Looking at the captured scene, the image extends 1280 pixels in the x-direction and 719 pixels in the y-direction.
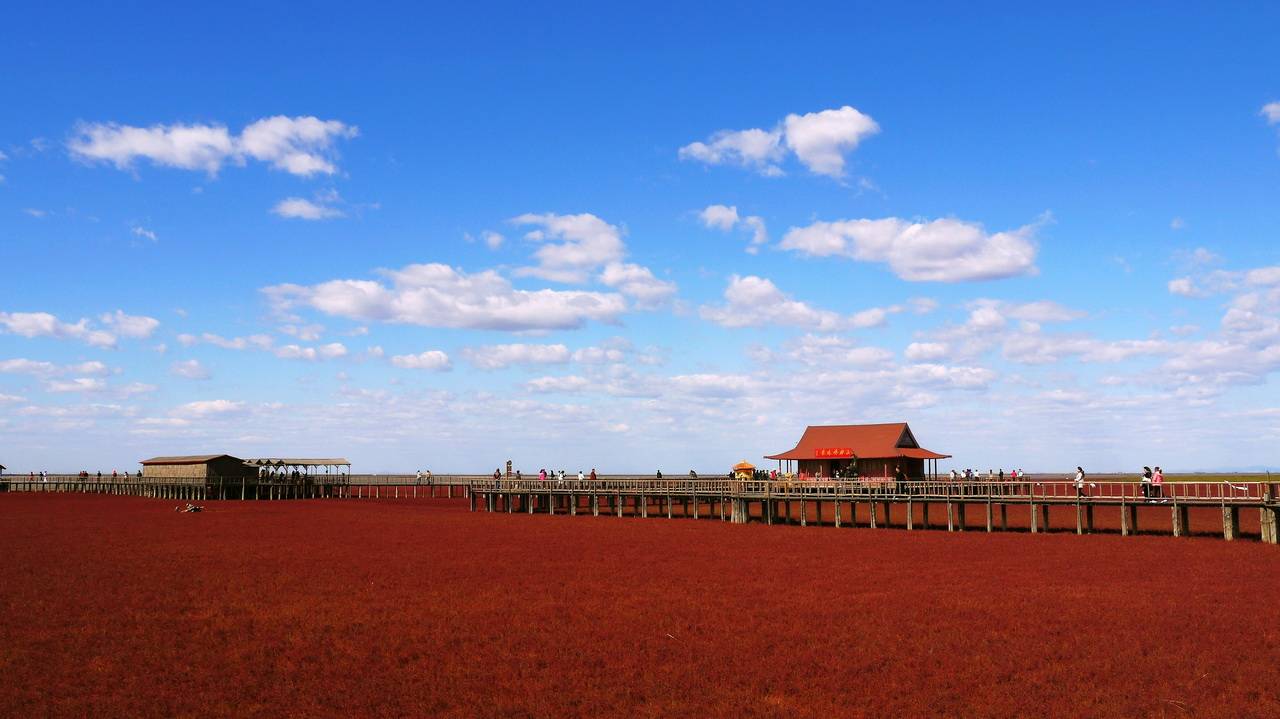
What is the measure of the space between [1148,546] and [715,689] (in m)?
26.1

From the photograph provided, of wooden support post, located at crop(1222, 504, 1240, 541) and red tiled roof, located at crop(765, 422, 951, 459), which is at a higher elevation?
red tiled roof, located at crop(765, 422, 951, 459)

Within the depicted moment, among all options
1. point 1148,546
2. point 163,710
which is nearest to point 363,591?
point 163,710

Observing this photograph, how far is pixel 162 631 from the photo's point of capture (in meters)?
20.2

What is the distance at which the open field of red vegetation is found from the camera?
50.6 feet

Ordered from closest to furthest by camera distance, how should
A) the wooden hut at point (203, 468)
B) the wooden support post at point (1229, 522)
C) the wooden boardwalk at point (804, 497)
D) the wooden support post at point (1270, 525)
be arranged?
the wooden support post at point (1270, 525) → the wooden support post at point (1229, 522) → the wooden boardwalk at point (804, 497) → the wooden hut at point (203, 468)

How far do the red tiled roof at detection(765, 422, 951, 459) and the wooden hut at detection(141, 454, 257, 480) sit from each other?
139 ft

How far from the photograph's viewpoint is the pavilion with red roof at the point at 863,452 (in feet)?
194

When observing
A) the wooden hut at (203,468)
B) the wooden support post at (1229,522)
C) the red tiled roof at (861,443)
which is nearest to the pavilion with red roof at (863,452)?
the red tiled roof at (861,443)

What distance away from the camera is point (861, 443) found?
2368 inches

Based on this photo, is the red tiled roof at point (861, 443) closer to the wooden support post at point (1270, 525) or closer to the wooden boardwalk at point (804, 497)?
the wooden boardwalk at point (804, 497)

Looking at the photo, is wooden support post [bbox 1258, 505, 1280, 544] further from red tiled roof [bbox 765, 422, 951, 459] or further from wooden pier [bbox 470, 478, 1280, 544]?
red tiled roof [bbox 765, 422, 951, 459]

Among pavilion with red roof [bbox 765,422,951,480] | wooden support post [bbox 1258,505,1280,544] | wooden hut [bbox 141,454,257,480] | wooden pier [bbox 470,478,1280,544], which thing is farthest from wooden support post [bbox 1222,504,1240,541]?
wooden hut [bbox 141,454,257,480]

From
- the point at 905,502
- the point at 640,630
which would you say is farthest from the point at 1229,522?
the point at 640,630

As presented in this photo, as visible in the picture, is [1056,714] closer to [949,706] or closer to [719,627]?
[949,706]
